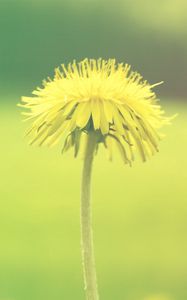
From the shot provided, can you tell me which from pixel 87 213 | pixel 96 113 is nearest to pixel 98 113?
pixel 96 113

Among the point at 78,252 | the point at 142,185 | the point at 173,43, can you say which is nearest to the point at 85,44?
the point at 173,43

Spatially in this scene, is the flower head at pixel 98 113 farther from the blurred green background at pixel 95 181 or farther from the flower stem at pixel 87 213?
the blurred green background at pixel 95 181

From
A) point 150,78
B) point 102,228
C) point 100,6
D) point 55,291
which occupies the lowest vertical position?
point 55,291

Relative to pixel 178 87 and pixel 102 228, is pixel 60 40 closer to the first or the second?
pixel 178 87

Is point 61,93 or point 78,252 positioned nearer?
point 61,93

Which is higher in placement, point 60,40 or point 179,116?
point 60,40

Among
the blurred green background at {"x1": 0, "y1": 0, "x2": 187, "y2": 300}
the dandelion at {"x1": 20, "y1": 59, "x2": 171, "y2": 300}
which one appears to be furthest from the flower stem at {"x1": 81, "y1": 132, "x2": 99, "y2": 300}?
the blurred green background at {"x1": 0, "y1": 0, "x2": 187, "y2": 300}
